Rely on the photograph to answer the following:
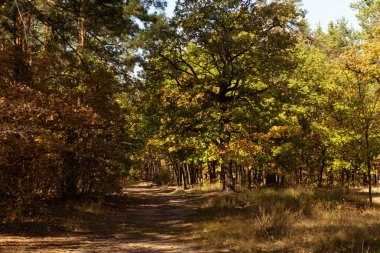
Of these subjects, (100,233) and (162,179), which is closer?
(100,233)

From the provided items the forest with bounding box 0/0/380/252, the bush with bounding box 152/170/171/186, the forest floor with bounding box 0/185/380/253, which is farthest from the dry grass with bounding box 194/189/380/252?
the bush with bounding box 152/170/171/186

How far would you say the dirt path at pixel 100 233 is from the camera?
958cm

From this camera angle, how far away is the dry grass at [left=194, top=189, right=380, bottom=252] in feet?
27.8

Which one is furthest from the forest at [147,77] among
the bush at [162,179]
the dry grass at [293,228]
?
the bush at [162,179]

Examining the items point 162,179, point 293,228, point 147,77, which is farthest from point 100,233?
point 162,179

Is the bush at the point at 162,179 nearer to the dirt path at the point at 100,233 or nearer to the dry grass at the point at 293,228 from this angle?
the dirt path at the point at 100,233

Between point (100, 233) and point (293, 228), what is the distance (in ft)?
20.4

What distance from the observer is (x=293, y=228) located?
33.9ft

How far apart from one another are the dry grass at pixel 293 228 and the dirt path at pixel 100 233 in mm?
971

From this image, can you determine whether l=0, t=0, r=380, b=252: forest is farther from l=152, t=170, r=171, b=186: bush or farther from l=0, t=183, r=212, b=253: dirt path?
l=152, t=170, r=171, b=186: bush

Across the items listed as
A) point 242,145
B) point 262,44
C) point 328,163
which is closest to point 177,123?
point 242,145

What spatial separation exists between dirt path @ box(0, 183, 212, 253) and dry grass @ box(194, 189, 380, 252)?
3.19ft

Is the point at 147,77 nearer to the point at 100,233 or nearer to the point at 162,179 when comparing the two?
the point at 100,233

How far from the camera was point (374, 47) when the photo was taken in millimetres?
16953
